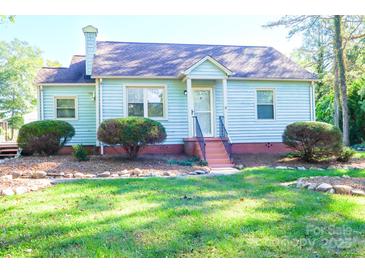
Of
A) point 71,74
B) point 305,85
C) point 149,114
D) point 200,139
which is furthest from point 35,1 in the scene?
point 305,85

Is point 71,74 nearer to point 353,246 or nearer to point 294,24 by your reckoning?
point 294,24

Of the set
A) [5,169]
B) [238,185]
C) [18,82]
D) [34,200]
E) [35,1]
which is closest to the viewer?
[35,1]

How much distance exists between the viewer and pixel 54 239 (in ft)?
11.4

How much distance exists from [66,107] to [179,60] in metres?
5.14

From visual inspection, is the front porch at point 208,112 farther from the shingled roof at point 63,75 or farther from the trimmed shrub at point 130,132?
the shingled roof at point 63,75

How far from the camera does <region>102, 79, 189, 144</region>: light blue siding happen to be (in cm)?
1196

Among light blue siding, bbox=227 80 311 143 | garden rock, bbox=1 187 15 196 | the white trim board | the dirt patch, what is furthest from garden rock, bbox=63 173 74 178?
light blue siding, bbox=227 80 311 143

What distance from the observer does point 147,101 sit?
1231cm

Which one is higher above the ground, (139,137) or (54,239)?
(139,137)

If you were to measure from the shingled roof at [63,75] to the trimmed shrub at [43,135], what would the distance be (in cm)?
270

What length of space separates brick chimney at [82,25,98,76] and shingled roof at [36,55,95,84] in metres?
0.44

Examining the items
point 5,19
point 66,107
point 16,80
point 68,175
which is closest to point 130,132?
point 68,175

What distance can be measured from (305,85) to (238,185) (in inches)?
345

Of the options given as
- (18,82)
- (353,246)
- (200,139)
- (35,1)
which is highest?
(18,82)
